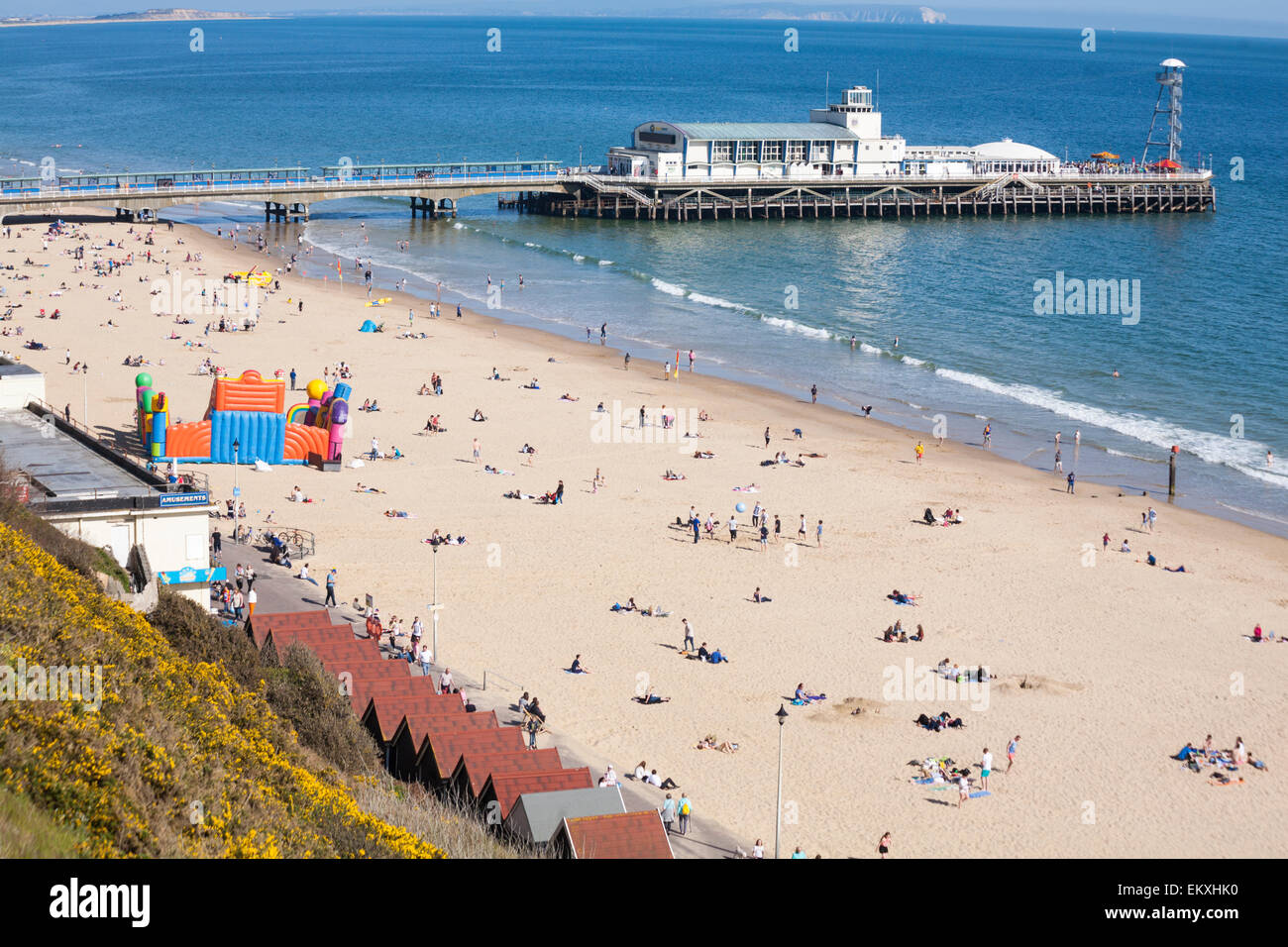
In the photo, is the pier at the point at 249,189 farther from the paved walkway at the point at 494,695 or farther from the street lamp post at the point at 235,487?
the paved walkway at the point at 494,695

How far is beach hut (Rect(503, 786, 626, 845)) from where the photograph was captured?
16203 mm

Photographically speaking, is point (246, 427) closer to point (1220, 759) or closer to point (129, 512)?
point (129, 512)

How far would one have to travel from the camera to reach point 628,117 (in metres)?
139

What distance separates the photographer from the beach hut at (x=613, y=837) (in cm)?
1552

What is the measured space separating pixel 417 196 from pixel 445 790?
223 ft

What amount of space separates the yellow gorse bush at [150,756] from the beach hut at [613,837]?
2.68 m

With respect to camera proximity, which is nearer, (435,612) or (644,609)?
(435,612)

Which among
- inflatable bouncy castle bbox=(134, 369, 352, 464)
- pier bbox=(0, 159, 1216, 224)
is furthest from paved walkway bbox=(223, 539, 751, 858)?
pier bbox=(0, 159, 1216, 224)

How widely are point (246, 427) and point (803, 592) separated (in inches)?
576

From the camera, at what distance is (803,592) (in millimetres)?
28031

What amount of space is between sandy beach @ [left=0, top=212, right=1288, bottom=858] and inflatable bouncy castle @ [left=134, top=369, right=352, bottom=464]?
829 mm

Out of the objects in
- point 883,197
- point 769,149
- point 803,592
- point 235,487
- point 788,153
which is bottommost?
point 803,592

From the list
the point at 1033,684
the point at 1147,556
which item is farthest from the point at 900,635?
the point at 1147,556
